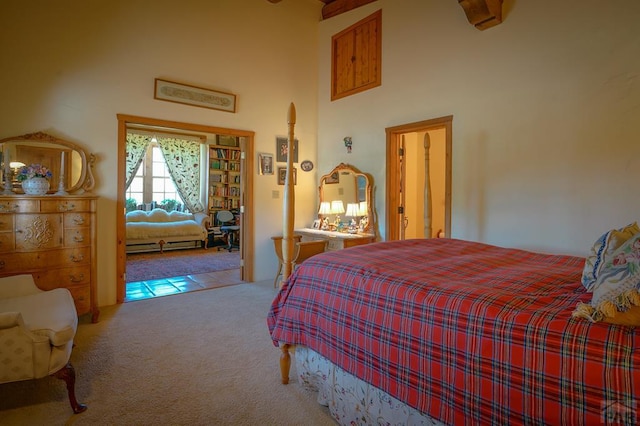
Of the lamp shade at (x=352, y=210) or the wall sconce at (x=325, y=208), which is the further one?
the wall sconce at (x=325, y=208)

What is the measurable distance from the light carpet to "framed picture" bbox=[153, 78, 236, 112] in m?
2.55

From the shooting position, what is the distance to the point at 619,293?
108 cm

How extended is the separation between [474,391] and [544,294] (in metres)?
0.49

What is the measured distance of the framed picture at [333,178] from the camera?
508cm

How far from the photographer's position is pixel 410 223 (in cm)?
493

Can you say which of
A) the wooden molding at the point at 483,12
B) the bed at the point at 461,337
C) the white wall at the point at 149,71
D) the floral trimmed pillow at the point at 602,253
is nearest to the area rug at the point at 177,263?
the white wall at the point at 149,71

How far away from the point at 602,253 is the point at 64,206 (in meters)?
3.92

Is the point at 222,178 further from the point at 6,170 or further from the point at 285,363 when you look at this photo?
the point at 285,363

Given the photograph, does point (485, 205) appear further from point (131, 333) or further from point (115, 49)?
point (115, 49)

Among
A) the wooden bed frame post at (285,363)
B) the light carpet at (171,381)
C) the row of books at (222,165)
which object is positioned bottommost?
the light carpet at (171,381)

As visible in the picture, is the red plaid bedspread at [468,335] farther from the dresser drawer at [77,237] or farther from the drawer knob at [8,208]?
the drawer knob at [8,208]

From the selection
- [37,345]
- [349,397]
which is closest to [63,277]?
[37,345]

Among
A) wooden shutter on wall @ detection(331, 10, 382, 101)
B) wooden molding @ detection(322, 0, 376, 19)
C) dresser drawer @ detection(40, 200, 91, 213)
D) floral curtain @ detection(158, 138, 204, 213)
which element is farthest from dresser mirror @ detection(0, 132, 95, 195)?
floral curtain @ detection(158, 138, 204, 213)

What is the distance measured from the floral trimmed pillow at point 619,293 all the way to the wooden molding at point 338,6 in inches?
179
